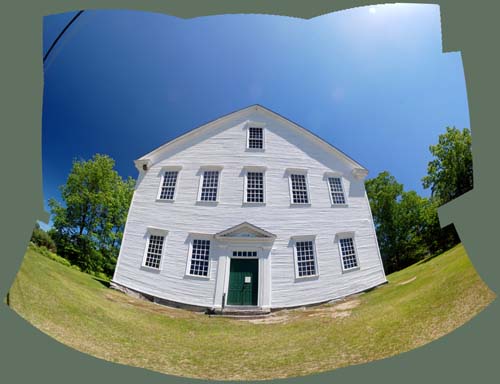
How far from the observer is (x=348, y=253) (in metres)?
4.23

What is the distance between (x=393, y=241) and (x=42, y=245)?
520 centimetres

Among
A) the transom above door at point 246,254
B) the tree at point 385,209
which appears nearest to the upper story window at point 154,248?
the transom above door at point 246,254

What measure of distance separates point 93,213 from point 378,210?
3.89m

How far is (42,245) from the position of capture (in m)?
5.09

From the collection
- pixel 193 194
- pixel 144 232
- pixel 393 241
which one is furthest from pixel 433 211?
pixel 144 232

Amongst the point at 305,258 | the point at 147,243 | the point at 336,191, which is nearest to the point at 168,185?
the point at 147,243

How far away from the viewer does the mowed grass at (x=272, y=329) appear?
4109 mm

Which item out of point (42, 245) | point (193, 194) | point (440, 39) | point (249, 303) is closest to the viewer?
point (249, 303)

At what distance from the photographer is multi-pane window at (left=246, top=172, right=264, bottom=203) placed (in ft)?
14.0

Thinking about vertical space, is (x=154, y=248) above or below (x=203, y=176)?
below

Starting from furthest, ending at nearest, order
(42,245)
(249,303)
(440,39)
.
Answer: (42,245), (440,39), (249,303)

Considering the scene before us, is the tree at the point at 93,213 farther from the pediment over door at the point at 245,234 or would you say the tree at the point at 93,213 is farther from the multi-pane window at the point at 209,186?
the pediment over door at the point at 245,234

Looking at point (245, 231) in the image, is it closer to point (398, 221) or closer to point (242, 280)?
point (242, 280)

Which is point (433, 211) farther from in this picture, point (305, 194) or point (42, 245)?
point (42, 245)
